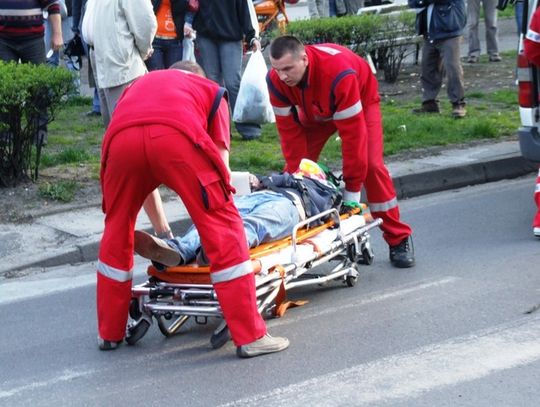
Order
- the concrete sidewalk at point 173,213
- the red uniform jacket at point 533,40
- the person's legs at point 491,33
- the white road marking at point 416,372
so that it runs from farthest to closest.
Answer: the person's legs at point 491,33 → the concrete sidewalk at point 173,213 → the red uniform jacket at point 533,40 → the white road marking at point 416,372

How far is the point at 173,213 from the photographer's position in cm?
938

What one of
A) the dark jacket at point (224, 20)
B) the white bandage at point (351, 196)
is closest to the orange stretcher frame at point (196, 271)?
the white bandage at point (351, 196)

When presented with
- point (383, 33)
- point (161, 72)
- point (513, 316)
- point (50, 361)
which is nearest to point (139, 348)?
Answer: point (50, 361)

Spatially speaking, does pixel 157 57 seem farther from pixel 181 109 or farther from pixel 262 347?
pixel 262 347

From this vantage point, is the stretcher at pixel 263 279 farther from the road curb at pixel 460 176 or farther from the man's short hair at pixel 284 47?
the road curb at pixel 460 176

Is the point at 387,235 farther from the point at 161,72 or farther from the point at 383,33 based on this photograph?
the point at 383,33

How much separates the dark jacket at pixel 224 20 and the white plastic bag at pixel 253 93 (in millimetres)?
322

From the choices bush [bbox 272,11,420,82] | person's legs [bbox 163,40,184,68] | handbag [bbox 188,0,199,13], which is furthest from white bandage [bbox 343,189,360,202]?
bush [bbox 272,11,420,82]

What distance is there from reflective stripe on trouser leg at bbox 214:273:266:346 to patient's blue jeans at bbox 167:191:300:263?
0.52 meters

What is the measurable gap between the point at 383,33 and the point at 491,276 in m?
8.47

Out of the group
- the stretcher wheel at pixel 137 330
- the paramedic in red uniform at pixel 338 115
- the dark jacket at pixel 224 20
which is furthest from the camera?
the dark jacket at pixel 224 20

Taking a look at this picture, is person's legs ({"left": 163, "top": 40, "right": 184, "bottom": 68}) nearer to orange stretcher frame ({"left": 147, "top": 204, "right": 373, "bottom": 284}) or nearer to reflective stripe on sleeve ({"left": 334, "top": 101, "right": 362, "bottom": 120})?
reflective stripe on sleeve ({"left": 334, "top": 101, "right": 362, "bottom": 120})

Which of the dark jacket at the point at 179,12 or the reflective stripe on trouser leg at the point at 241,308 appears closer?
the reflective stripe on trouser leg at the point at 241,308

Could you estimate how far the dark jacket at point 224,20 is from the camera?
11719mm
